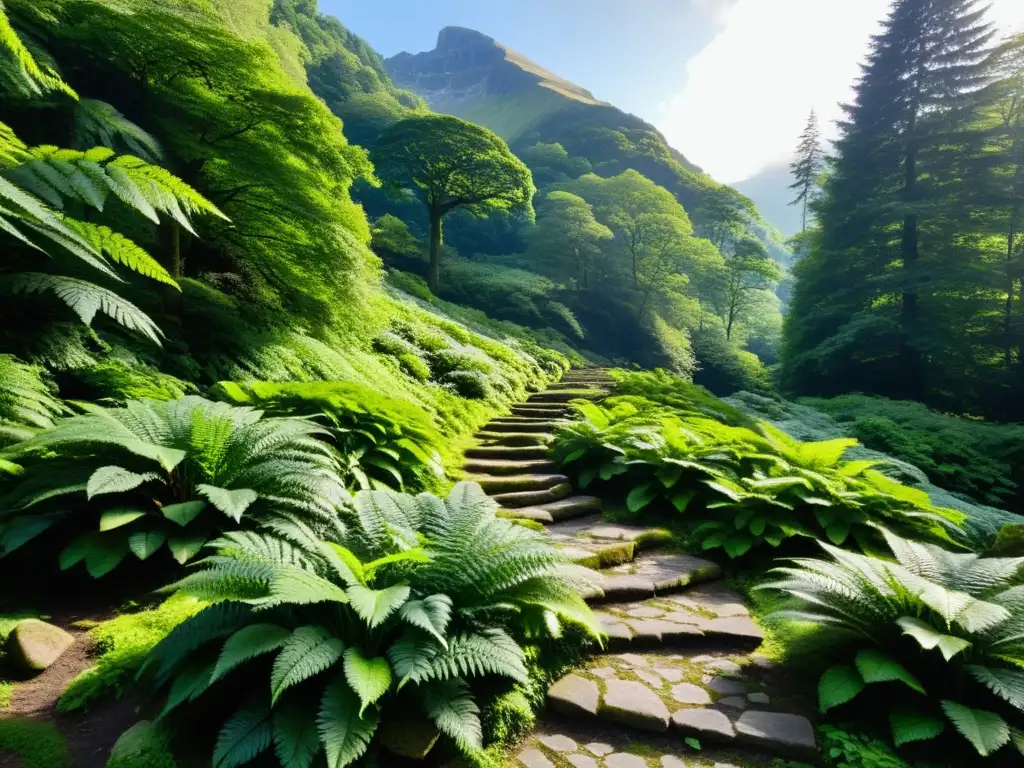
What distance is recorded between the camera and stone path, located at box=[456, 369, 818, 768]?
2256 millimetres

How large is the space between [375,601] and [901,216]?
79.6 ft

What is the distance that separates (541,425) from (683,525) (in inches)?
133

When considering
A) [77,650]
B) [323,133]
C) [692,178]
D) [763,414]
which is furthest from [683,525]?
[692,178]

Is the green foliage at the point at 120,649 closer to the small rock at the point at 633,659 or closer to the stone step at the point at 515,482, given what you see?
the small rock at the point at 633,659

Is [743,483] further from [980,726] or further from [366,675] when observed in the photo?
[366,675]

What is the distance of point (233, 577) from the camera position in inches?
78.6

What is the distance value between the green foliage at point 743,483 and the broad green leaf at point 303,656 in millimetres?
3274

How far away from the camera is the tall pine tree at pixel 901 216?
63.5 ft

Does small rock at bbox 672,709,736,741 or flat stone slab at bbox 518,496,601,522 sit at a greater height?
small rock at bbox 672,709,736,741

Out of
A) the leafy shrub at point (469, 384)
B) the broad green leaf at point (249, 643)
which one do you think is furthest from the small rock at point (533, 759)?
the leafy shrub at point (469, 384)

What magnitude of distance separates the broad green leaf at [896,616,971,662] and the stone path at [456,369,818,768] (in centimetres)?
61

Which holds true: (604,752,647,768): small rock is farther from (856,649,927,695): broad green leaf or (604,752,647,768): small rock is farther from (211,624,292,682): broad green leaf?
(211,624,292,682): broad green leaf

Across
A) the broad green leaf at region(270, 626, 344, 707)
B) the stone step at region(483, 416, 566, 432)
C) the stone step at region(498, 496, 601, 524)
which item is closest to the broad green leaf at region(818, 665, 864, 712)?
the broad green leaf at region(270, 626, 344, 707)

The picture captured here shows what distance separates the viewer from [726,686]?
2738 millimetres
